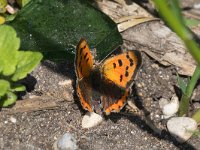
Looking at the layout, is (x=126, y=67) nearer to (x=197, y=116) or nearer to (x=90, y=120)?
(x=90, y=120)

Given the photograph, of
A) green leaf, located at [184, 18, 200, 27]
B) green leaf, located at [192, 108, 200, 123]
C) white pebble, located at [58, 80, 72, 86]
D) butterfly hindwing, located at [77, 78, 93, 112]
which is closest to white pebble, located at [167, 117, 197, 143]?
green leaf, located at [192, 108, 200, 123]

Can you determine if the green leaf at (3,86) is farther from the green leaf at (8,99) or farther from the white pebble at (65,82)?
the white pebble at (65,82)

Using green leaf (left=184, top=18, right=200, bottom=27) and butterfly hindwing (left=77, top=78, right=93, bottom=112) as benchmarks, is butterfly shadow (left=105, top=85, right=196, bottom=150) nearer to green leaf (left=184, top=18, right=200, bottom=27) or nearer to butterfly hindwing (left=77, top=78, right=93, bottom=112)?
butterfly hindwing (left=77, top=78, right=93, bottom=112)

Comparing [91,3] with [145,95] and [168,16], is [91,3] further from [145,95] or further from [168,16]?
[168,16]

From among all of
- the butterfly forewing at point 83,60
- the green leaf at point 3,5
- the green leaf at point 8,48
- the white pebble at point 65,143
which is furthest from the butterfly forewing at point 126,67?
the green leaf at point 3,5

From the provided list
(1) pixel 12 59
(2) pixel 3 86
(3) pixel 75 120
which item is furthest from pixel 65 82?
(2) pixel 3 86

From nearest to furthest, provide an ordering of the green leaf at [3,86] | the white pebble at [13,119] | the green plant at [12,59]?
the green leaf at [3,86] < the green plant at [12,59] < the white pebble at [13,119]
